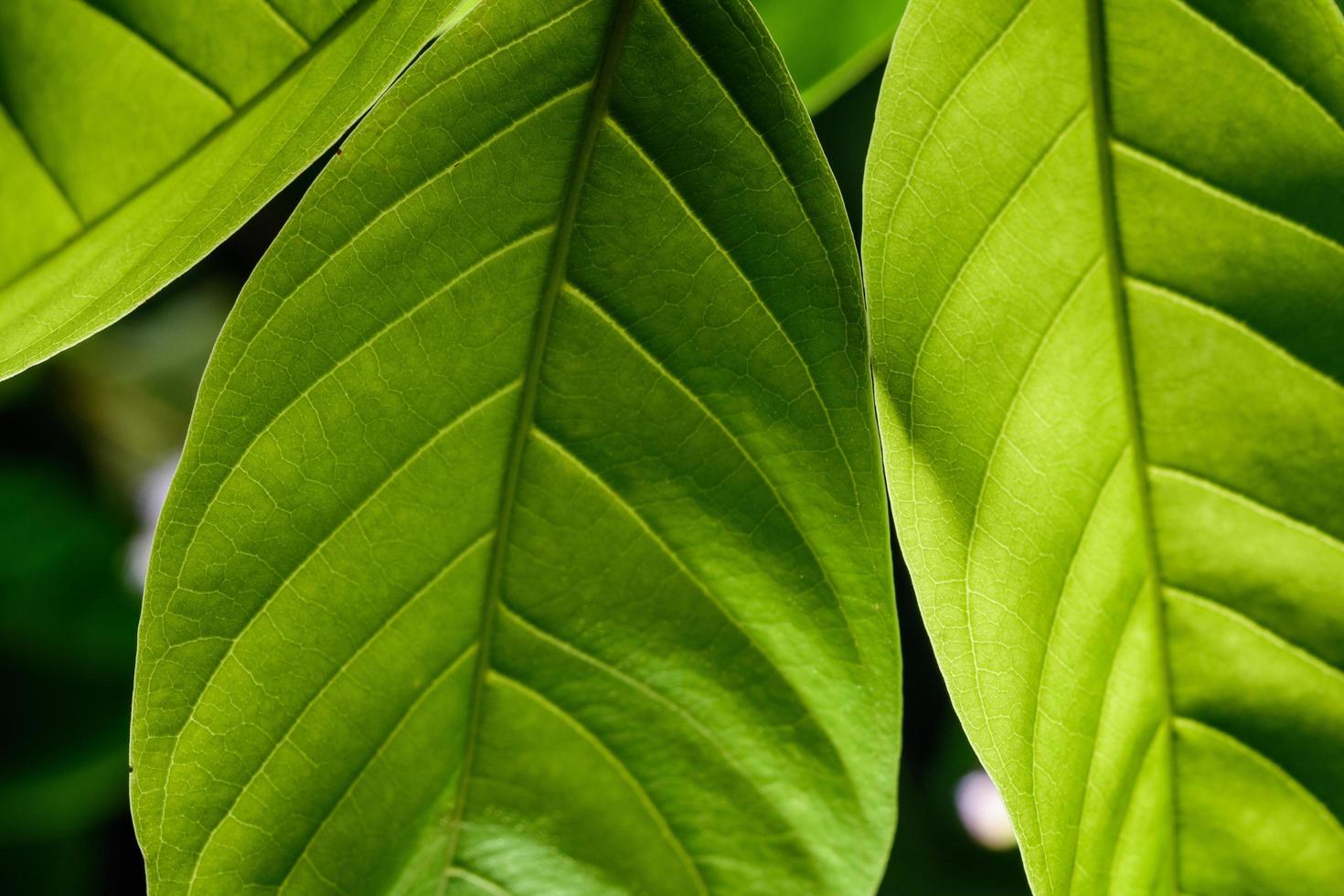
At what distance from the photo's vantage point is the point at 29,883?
97.3 inches

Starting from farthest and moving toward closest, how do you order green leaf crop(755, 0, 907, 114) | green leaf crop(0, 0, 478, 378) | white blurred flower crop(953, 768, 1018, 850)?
1. white blurred flower crop(953, 768, 1018, 850)
2. green leaf crop(755, 0, 907, 114)
3. green leaf crop(0, 0, 478, 378)

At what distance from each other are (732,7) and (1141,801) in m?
0.42

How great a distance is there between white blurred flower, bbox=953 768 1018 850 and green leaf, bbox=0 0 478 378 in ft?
7.13

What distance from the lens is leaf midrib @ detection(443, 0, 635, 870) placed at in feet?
1.55

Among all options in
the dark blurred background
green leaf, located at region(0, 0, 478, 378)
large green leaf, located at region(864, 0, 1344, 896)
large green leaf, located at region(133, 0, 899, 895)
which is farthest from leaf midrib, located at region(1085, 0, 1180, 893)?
the dark blurred background

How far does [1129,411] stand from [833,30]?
15.1 inches

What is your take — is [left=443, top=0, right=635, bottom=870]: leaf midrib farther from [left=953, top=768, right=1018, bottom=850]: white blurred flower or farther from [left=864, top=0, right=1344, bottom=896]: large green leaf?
[left=953, top=768, right=1018, bottom=850]: white blurred flower

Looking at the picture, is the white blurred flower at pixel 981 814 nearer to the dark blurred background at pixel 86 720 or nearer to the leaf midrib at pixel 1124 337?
the dark blurred background at pixel 86 720

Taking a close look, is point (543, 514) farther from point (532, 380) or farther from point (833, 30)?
point (833, 30)

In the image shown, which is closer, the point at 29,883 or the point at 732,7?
the point at 732,7

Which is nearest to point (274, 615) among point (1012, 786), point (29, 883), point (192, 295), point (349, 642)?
point (349, 642)

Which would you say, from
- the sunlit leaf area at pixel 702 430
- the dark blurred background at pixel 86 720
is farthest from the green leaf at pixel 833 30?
the dark blurred background at pixel 86 720

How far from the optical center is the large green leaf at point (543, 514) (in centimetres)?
47

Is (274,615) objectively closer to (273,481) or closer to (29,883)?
(273,481)
